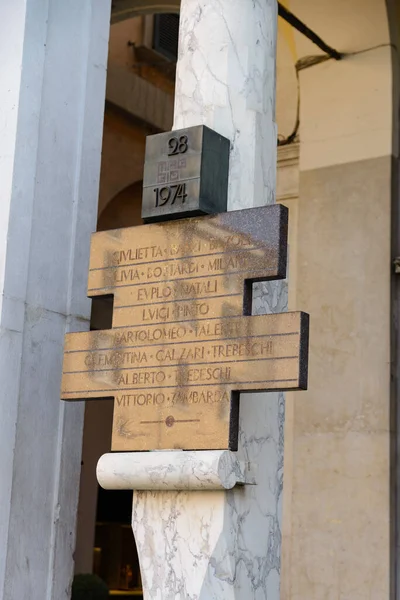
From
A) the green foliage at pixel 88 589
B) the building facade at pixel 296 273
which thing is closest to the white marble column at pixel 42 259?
the building facade at pixel 296 273

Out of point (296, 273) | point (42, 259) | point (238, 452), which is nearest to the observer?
point (238, 452)

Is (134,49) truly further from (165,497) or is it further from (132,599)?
(165,497)

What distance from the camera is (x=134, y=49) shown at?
17.0 metres

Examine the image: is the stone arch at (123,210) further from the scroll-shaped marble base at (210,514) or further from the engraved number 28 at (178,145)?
the scroll-shaped marble base at (210,514)

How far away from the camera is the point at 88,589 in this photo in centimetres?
1168

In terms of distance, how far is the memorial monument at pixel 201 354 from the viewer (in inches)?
209

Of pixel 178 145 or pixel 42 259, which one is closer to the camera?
pixel 178 145

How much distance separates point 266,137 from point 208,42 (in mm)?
629

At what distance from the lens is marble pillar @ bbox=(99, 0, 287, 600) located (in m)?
5.33

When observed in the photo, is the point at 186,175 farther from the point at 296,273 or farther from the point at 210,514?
the point at 296,273

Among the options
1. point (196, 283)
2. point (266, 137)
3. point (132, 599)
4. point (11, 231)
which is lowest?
point (132, 599)

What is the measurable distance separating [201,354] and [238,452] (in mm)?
517

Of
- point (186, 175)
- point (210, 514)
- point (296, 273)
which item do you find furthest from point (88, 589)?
point (186, 175)

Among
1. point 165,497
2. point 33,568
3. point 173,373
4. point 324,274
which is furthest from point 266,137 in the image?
point 324,274
